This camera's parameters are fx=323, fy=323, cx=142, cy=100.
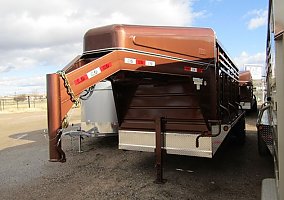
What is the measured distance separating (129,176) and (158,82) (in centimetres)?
195

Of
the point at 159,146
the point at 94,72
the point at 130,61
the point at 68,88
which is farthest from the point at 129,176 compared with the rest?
the point at 68,88

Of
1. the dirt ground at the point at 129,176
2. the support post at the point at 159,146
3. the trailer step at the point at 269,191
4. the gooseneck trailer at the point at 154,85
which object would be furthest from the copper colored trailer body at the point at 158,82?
the trailer step at the point at 269,191

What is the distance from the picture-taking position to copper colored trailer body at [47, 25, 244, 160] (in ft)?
12.8

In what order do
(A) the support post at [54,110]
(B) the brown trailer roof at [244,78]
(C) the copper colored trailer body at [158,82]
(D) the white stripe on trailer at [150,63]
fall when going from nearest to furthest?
1. (A) the support post at [54,110]
2. (C) the copper colored trailer body at [158,82]
3. (D) the white stripe on trailer at [150,63]
4. (B) the brown trailer roof at [244,78]

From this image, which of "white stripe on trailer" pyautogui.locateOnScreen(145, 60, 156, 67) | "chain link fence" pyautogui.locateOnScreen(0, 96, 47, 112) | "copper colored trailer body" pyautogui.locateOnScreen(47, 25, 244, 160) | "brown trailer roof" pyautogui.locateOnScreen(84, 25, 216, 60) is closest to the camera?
"copper colored trailer body" pyautogui.locateOnScreen(47, 25, 244, 160)

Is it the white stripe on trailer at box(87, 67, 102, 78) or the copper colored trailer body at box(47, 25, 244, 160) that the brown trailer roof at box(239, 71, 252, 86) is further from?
the white stripe on trailer at box(87, 67, 102, 78)

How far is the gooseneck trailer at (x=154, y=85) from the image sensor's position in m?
3.51

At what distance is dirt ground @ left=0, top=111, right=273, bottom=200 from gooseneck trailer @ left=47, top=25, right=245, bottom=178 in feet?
2.11

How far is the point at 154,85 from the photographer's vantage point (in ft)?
19.5

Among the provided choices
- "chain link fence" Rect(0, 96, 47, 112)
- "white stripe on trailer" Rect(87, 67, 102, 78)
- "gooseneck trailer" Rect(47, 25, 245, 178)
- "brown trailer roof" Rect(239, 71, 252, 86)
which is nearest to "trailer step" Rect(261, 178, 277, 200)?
"gooseneck trailer" Rect(47, 25, 245, 178)

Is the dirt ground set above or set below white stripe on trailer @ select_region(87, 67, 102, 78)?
below

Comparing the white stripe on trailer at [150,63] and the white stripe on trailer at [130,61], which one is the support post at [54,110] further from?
the white stripe on trailer at [150,63]

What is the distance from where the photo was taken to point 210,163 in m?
7.08

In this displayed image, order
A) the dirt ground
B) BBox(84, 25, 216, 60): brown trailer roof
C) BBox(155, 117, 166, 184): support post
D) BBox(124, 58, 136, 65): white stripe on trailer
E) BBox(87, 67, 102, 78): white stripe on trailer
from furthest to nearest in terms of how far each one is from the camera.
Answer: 1. BBox(155, 117, 166, 184): support post
2. the dirt ground
3. BBox(84, 25, 216, 60): brown trailer roof
4. BBox(124, 58, 136, 65): white stripe on trailer
5. BBox(87, 67, 102, 78): white stripe on trailer
